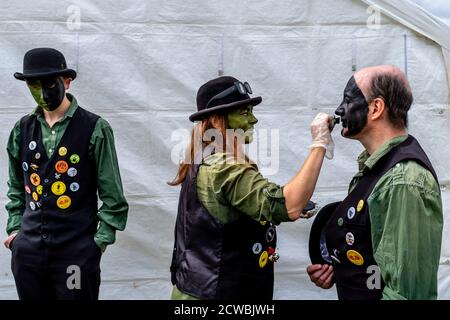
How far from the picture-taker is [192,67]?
2803 mm

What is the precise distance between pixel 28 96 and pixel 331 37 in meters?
1.51

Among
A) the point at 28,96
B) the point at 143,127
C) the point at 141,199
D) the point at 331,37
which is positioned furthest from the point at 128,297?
the point at 331,37

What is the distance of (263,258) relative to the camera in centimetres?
176

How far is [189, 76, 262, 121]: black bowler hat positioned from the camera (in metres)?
1.77

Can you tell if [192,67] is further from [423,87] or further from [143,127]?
[423,87]

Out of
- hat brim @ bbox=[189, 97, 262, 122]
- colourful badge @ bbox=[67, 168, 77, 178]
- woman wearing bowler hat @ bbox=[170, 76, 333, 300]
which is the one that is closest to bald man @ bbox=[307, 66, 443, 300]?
woman wearing bowler hat @ bbox=[170, 76, 333, 300]

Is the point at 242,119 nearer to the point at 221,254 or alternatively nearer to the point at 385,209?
Result: the point at 221,254

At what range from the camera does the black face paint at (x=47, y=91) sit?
2.14 metres

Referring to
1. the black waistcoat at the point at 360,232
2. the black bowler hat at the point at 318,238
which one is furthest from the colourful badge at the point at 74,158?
the black waistcoat at the point at 360,232

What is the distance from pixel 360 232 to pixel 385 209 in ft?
0.38

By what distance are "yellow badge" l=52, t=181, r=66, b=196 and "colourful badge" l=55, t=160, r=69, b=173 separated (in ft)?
0.15

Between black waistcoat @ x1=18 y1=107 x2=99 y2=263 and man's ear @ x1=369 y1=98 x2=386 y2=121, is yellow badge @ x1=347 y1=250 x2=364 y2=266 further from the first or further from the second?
black waistcoat @ x1=18 y1=107 x2=99 y2=263

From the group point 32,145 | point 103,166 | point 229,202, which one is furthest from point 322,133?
point 32,145

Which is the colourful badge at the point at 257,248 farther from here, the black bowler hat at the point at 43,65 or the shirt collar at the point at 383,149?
the black bowler hat at the point at 43,65
